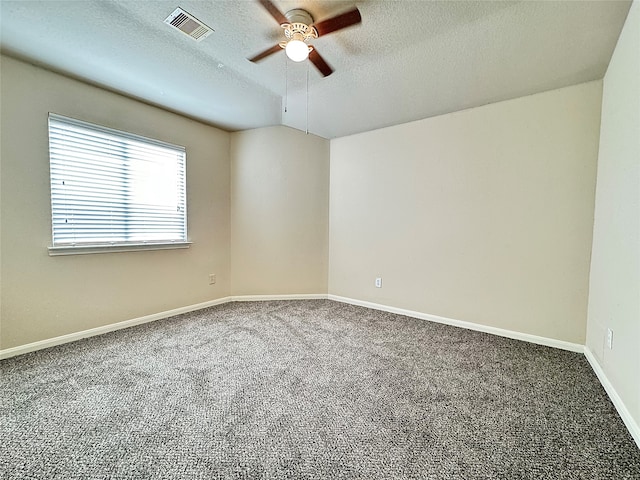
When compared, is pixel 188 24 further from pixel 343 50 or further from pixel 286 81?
pixel 343 50

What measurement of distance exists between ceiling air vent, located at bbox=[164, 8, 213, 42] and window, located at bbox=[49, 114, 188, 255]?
1.52 m

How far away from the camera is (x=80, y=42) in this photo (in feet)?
6.74

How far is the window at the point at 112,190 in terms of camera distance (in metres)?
2.54

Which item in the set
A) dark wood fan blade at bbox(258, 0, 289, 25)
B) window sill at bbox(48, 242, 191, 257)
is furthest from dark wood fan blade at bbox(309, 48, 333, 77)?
window sill at bbox(48, 242, 191, 257)

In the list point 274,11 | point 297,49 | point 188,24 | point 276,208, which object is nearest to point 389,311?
point 276,208

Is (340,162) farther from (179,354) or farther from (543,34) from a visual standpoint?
(179,354)

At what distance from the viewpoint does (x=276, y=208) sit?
4.01 meters

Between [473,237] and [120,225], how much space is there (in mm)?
3789

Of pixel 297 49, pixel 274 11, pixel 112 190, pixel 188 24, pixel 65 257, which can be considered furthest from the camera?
pixel 112 190

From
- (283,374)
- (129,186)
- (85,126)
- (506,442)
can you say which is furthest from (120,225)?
(506,442)

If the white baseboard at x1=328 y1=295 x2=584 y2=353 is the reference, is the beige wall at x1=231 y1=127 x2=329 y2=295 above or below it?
above

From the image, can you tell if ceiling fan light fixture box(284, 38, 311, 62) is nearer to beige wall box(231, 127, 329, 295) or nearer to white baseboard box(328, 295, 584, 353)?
beige wall box(231, 127, 329, 295)

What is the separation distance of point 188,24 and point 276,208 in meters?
2.38

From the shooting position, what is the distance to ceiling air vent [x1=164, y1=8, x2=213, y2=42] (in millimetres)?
1786
